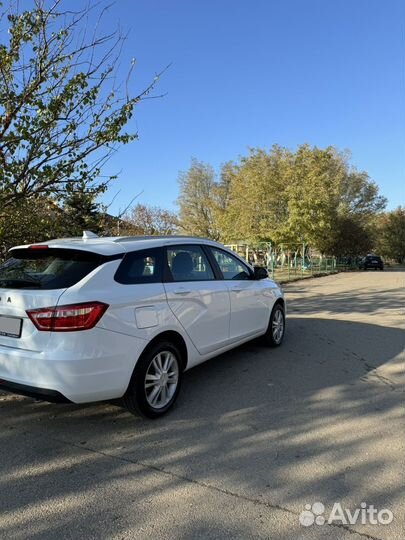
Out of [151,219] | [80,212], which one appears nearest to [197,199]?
[151,219]

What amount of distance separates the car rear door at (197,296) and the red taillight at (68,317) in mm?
890

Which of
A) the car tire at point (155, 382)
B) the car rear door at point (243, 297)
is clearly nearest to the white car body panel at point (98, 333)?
the car tire at point (155, 382)

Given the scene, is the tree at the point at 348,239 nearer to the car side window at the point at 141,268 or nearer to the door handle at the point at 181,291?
the door handle at the point at 181,291

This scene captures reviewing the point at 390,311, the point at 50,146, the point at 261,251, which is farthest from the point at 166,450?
the point at 261,251

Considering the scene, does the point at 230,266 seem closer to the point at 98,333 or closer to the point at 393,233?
the point at 98,333

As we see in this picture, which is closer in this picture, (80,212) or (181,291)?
(181,291)

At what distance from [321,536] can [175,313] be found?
219 cm

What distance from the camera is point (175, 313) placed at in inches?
159

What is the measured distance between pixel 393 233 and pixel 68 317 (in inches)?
2559

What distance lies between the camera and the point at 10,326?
3471 millimetres

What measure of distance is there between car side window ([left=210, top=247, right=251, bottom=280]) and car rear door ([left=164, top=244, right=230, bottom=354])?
233 mm

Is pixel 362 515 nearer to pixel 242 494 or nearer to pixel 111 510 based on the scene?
pixel 242 494

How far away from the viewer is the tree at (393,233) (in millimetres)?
60562

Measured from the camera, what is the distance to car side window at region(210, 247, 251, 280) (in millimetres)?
5195
